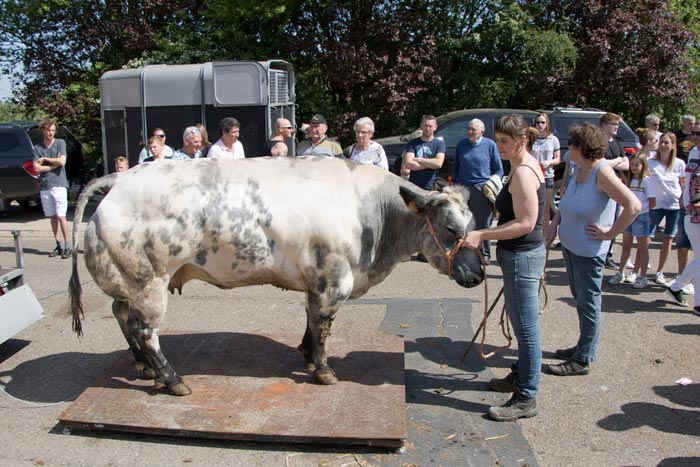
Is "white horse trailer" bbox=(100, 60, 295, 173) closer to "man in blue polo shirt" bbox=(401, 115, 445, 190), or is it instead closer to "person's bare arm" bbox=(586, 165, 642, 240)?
"man in blue polo shirt" bbox=(401, 115, 445, 190)

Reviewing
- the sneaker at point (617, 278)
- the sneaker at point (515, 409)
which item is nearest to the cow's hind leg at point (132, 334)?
the sneaker at point (515, 409)

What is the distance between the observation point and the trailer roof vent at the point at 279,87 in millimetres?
12281

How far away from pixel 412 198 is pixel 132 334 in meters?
2.24

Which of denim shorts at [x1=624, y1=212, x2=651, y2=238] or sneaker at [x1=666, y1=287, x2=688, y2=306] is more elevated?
denim shorts at [x1=624, y1=212, x2=651, y2=238]

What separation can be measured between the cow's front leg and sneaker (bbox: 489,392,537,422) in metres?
1.16

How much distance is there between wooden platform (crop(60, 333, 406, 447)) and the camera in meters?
3.90

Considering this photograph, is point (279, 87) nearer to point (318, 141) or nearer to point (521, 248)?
point (318, 141)

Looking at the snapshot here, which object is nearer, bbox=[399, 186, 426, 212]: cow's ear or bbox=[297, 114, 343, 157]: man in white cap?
→ bbox=[399, 186, 426, 212]: cow's ear

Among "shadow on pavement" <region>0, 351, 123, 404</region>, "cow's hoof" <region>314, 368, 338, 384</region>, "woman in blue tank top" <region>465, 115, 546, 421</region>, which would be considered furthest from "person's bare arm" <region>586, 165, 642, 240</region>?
"shadow on pavement" <region>0, 351, 123, 404</region>

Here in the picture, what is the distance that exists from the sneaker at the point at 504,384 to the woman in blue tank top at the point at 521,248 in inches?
12.5

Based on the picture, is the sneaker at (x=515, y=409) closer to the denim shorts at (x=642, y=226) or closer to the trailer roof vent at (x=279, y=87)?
the denim shorts at (x=642, y=226)

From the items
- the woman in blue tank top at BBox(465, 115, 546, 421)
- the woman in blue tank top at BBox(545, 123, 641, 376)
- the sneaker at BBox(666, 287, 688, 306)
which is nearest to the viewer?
the woman in blue tank top at BBox(465, 115, 546, 421)

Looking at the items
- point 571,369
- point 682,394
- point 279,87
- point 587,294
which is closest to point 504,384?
point 571,369

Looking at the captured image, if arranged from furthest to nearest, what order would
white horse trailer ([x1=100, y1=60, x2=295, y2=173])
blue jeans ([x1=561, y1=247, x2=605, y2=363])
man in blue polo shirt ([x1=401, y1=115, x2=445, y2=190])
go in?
white horse trailer ([x1=100, y1=60, x2=295, y2=173]) < man in blue polo shirt ([x1=401, y1=115, x2=445, y2=190]) < blue jeans ([x1=561, y1=247, x2=605, y2=363])
